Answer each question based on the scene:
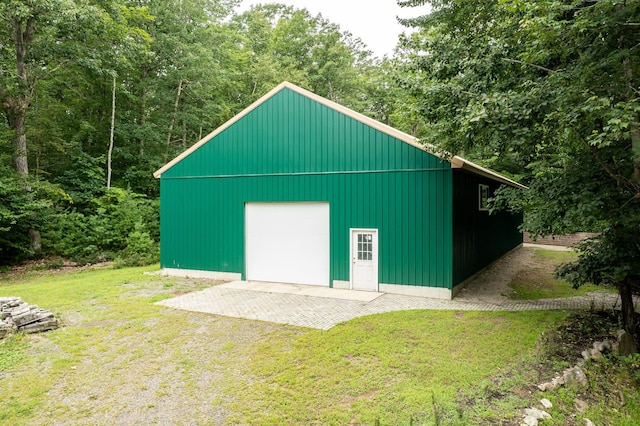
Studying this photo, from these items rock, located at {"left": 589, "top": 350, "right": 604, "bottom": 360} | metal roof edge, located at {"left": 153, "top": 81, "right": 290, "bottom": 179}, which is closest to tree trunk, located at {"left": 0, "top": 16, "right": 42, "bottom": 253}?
metal roof edge, located at {"left": 153, "top": 81, "right": 290, "bottom": 179}

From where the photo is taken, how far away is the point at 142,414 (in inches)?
153

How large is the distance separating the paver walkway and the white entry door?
0.32 m

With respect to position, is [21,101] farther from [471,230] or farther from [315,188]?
[471,230]

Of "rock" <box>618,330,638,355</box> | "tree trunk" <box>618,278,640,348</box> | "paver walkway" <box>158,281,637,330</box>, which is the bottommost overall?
"paver walkway" <box>158,281,637,330</box>

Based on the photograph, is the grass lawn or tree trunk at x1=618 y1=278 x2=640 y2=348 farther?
tree trunk at x1=618 y1=278 x2=640 y2=348

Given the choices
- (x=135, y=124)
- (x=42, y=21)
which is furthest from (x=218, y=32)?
(x=42, y=21)

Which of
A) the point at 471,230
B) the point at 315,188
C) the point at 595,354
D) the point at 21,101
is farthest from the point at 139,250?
the point at 595,354

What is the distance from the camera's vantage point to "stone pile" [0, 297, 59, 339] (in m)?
6.16

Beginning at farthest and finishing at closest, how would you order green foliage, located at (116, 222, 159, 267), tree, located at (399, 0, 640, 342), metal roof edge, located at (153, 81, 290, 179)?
1. green foliage, located at (116, 222, 159, 267)
2. metal roof edge, located at (153, 81, 290, 179)
3. tree, located at (399, 0, 640, 342)

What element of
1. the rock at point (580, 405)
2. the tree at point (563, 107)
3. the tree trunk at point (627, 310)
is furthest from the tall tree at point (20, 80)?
the tree trunk at point (627, 310)

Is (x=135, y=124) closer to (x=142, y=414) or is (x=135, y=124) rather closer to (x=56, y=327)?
(x=56, y=327)

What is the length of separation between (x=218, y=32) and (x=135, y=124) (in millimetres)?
8381

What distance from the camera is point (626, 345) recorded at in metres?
5.40

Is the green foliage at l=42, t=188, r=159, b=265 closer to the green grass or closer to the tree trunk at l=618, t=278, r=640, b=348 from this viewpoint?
the green grass
